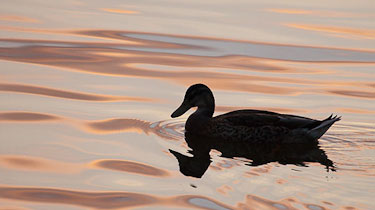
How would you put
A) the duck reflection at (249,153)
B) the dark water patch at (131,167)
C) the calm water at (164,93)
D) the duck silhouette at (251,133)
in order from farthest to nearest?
the duck silhouette at (251,133) < the duck reflection at (249,153) < the dark water patch at (131,167) < the calm water at (164,93)

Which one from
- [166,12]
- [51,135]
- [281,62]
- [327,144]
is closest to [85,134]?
[51,135]

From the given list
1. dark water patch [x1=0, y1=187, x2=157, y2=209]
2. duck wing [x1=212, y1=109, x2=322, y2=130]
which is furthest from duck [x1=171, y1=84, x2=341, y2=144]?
dark water patch [x1=0, y1=187, x2=157, y2=209]

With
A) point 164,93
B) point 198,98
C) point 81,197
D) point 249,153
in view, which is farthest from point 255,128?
point 81,197

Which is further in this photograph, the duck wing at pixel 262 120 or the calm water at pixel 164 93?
the duck wing at pixel 262 120

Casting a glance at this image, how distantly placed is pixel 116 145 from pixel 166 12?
8559 millimetres

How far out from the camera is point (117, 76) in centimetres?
1483

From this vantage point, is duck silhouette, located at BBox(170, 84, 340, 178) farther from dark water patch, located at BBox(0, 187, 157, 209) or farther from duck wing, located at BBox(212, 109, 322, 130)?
dark water patch, located at BBox(0, 187, 157, 209)

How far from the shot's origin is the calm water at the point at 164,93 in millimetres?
9430

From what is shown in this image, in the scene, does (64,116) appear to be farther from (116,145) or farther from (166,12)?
(166,12)

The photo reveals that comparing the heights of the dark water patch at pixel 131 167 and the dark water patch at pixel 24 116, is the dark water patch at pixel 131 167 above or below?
below

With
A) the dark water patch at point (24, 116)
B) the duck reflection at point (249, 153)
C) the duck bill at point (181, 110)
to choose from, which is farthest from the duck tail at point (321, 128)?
the dark water patch at point (24, 116)

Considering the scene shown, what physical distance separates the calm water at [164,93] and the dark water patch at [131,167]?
23 millimetres

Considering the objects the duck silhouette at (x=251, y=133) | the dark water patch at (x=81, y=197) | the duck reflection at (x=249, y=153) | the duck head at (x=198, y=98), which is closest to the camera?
the dark water patch at (x=81, y=197)

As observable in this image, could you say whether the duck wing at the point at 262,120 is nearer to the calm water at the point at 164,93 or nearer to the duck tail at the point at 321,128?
the duck tail at the point at 321,128
